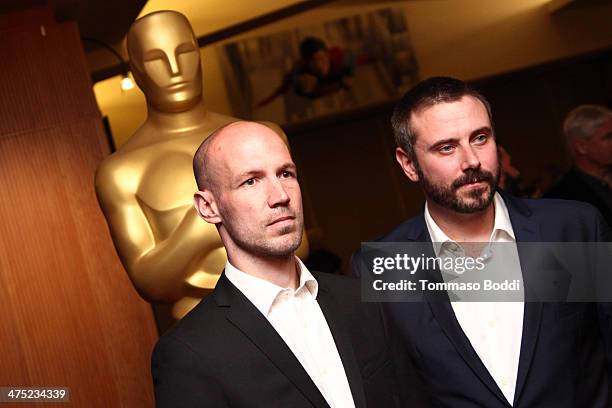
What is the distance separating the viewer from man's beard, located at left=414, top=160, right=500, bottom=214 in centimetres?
224

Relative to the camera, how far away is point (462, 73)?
25.5 ft

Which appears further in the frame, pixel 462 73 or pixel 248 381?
pixel 462 73

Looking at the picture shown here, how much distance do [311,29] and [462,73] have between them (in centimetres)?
139

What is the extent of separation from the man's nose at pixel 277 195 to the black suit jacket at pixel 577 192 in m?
2.09

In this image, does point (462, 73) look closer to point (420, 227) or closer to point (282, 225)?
point (420, 227)

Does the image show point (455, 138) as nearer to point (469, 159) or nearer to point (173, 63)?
point (469, 159)

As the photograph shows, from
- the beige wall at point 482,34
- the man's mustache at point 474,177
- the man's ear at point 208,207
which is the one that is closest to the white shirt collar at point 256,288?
the man's ear at point 208,207

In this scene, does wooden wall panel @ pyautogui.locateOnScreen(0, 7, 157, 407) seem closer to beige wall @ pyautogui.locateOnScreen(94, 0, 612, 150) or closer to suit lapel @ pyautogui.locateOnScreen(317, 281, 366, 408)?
suit lapel @ pyautogui.locateOnScreen(317, 281, 366, 408)

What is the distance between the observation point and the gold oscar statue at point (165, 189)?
3.21 m

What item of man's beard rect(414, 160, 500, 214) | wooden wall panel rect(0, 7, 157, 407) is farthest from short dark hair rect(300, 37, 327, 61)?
man's beard rect(414, 160, 500, 214)

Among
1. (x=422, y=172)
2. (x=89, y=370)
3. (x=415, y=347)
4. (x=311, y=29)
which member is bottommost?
(x=89, y=370)

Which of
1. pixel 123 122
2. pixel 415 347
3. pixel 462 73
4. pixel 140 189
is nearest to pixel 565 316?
pixel 415 347

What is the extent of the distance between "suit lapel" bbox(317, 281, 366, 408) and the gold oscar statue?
1.19m

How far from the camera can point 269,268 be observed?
1995 mm
